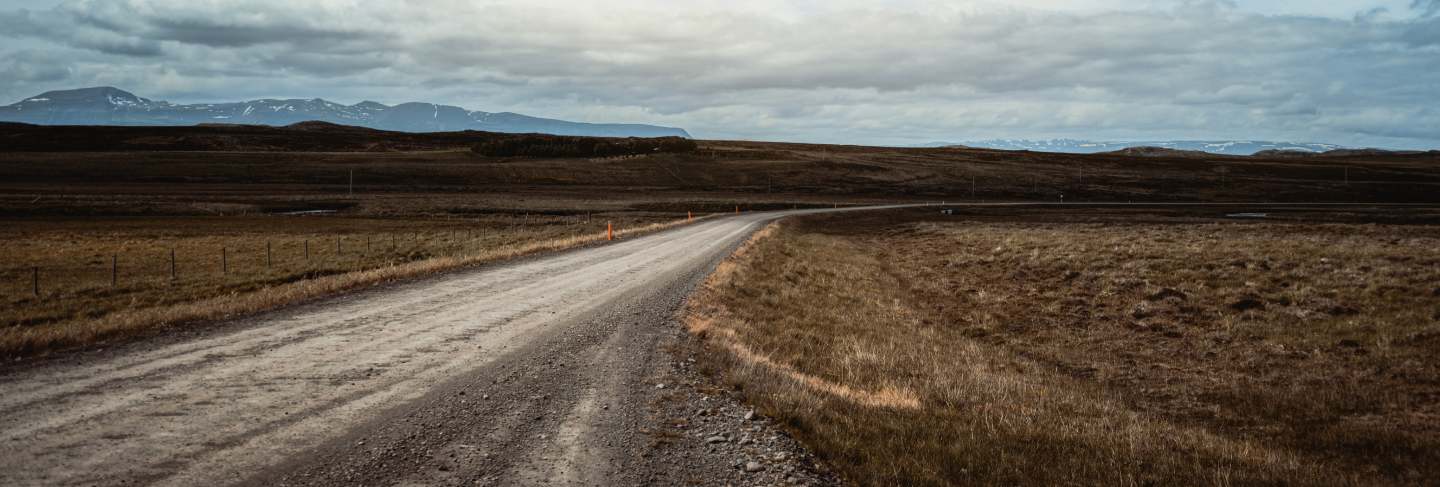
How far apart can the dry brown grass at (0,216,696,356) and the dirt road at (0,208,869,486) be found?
167cm

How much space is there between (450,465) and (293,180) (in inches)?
4219

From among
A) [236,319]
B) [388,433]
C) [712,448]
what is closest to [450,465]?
[388,433]

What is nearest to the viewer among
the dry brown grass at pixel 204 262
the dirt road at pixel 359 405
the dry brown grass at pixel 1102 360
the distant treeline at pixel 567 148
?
the dirt road at pixel 359 405

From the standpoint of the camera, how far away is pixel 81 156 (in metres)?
118

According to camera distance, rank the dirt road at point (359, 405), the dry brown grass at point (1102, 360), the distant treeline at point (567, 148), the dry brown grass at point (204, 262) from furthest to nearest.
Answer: the distant treeline at point (567, 148)
the dry brown grass at point (204, 262)
the dry brown grass at point (1102, 360)
the dirt road at point (359, 405)

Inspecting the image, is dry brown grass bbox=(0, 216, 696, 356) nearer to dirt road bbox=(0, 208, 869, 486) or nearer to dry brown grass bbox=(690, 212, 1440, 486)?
dirt road bbox=(0, 208, 869, 486)

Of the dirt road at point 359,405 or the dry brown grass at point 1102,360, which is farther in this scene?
the dry brown grass at point 1102,360

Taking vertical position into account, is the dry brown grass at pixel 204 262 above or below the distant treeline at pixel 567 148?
below

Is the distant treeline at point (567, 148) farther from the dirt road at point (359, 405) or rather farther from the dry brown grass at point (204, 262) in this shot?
the dirt road at point (359, 405)

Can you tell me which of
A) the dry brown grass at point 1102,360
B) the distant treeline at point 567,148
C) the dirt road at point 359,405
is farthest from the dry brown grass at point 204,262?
the distant treeline at point 567,148

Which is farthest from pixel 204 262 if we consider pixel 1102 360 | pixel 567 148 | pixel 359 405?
pixel 567 148

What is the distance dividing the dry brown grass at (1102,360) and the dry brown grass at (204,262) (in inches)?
352

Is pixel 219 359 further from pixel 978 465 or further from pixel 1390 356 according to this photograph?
pixel 1390 356

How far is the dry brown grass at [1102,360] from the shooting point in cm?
820
